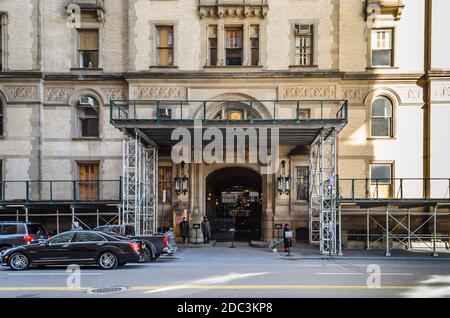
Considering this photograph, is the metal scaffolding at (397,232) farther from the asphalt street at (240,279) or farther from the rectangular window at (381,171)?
the asphalt street at (240,279)

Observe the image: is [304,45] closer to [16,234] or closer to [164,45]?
[164,45]

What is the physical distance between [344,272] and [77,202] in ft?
44.9

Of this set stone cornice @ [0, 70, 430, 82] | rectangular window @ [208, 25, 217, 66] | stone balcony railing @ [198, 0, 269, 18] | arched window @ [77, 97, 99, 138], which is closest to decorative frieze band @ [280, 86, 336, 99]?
stone cornice @ [0, 70, 430, 82]

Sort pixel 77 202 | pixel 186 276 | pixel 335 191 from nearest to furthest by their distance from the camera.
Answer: pixel 186 276 < pixel 335 191 < pixel 77 202

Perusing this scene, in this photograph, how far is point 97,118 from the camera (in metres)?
24.9

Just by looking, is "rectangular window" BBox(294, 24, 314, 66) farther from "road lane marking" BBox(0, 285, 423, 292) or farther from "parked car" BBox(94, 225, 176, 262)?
"road lane marking" BBox(0, 285, 423, 292)

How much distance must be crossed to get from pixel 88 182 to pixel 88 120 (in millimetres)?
3622

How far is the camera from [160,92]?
952 inches

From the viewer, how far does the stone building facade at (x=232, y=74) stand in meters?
24.0
